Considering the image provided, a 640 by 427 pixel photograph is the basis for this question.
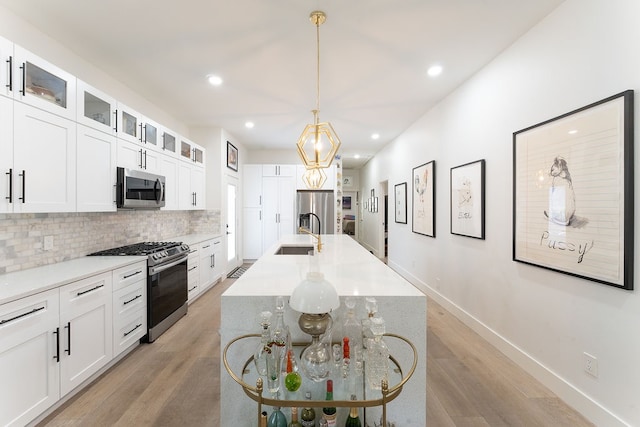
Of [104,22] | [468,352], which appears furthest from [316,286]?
[104,22]

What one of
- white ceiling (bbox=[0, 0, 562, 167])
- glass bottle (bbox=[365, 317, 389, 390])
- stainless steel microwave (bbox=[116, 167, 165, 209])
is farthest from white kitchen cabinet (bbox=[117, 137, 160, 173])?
glass bottle (bbox=[365, 317, 389, 390])

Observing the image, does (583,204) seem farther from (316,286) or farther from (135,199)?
(135,199)

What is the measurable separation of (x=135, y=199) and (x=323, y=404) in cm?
282

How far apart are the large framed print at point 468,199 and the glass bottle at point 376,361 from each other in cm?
239

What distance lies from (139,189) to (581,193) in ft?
12.3

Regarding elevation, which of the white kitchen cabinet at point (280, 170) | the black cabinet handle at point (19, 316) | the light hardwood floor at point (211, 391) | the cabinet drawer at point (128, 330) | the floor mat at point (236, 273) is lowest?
the light hardwood floor at point (211, 391)

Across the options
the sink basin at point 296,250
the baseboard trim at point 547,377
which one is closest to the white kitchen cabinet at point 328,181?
the sink basin at point 296,250

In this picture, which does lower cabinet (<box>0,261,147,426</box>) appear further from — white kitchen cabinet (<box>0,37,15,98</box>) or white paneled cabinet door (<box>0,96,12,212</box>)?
white kitchen cabinet (<box>0,37,15,98</box>)

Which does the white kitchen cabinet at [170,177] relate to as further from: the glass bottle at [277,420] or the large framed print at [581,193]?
the large framed print at [581,193]

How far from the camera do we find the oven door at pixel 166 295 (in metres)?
2.89

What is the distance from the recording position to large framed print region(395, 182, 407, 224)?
214 inches

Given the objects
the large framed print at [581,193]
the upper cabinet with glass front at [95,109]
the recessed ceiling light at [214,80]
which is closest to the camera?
the large framed print at [581,193]

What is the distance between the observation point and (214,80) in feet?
10.9

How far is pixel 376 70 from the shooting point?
309 cm
